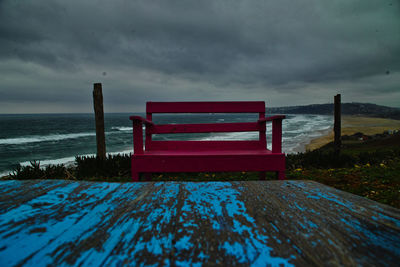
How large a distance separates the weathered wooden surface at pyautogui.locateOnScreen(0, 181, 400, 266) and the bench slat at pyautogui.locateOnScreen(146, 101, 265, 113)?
82.4 inches

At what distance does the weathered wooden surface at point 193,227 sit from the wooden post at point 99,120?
558 cm

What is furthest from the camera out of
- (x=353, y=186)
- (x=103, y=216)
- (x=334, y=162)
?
(x=334, y=162)

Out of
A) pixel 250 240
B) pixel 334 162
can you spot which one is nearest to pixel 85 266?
pixel 250 240

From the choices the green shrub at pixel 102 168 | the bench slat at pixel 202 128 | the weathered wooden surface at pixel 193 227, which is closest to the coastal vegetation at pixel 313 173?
the green shrub at pixel 102 168

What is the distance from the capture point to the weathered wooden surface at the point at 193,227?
0.40 m

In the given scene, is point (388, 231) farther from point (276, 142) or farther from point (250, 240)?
point (276, 142)

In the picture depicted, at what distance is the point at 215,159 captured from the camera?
1927mm

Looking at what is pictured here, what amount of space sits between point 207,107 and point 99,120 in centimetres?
452

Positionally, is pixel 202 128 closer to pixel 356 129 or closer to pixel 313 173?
pixel 313 173

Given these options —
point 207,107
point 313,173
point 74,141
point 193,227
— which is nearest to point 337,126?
point 313,173

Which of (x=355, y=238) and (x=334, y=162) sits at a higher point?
(x=355, y=238)

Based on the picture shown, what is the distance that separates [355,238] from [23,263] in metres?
0.69

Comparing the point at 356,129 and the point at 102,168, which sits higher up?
the point at 102,168

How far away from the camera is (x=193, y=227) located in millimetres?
514
